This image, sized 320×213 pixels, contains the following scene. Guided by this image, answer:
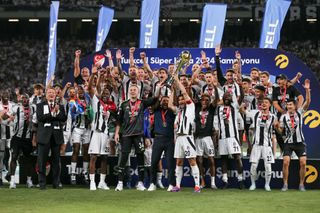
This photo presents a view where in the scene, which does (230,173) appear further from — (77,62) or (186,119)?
(77,62)

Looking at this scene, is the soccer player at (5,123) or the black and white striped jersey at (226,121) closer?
the black and white striped jersey at (226,121)

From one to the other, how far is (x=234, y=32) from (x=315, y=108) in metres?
24.9

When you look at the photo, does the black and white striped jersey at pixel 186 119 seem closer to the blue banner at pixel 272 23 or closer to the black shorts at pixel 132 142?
the black shorts at pixel 132 142

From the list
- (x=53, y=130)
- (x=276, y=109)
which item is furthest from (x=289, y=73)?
(x=53, y=130)

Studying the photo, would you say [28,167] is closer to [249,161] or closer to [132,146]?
[132,146]

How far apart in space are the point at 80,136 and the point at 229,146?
311 centimetres

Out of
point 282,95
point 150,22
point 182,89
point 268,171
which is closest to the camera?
point 182,89

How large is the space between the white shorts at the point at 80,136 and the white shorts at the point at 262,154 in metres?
3.44

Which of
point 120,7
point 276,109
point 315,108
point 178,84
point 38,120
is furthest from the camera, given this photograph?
point 120,7

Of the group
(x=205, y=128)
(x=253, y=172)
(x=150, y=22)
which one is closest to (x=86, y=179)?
(x=205, y=128)

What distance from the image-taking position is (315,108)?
56.7 feet

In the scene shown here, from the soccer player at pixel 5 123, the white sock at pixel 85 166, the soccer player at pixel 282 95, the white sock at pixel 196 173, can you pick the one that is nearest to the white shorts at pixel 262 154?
the soccer player at pixel 282 95

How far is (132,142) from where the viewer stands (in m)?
13.9

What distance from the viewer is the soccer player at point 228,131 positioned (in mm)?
14281
